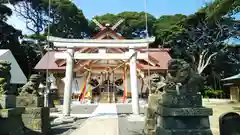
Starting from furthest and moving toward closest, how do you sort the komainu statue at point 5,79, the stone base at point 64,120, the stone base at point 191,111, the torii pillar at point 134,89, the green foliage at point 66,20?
1. the green foliage at point 66,20
2. the torii pillar at point 134,89
3. the stone base at point 64,120
4. the komainu statue at point 5,79
5. the stone base at point 191,111

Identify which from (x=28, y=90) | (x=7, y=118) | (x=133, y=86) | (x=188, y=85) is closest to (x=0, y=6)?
(x=133, y=86)

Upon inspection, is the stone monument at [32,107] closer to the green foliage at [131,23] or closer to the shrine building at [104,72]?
the shrine building at [104,72]

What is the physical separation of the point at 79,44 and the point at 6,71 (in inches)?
263

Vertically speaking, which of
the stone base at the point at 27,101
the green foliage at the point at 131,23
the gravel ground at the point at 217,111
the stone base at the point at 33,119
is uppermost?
the green foliage at the point at 131,23

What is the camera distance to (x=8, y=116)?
15.1 ft

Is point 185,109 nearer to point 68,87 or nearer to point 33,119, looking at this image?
point 33,119

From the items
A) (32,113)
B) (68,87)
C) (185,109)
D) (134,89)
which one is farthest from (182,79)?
(68,87)

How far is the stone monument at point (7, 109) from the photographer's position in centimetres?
457

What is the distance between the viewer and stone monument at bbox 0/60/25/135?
4.57m

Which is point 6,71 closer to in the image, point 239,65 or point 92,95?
point 92,95

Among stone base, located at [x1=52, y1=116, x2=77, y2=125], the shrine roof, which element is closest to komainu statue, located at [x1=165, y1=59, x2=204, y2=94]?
stone base, located at [x1=52, y1=116, x2=77, y2=125]

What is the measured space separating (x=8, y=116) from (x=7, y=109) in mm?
153

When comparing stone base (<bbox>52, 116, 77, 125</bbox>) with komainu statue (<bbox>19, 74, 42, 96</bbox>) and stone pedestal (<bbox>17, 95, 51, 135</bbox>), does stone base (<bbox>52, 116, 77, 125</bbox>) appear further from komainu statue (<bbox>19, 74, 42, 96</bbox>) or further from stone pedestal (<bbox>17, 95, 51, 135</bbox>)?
komainu statue (<bbox>19, 74, 42, 96</bbox>)

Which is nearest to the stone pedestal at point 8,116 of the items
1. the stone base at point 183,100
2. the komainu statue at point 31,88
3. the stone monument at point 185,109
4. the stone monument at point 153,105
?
the komainu statue at point 31,88
